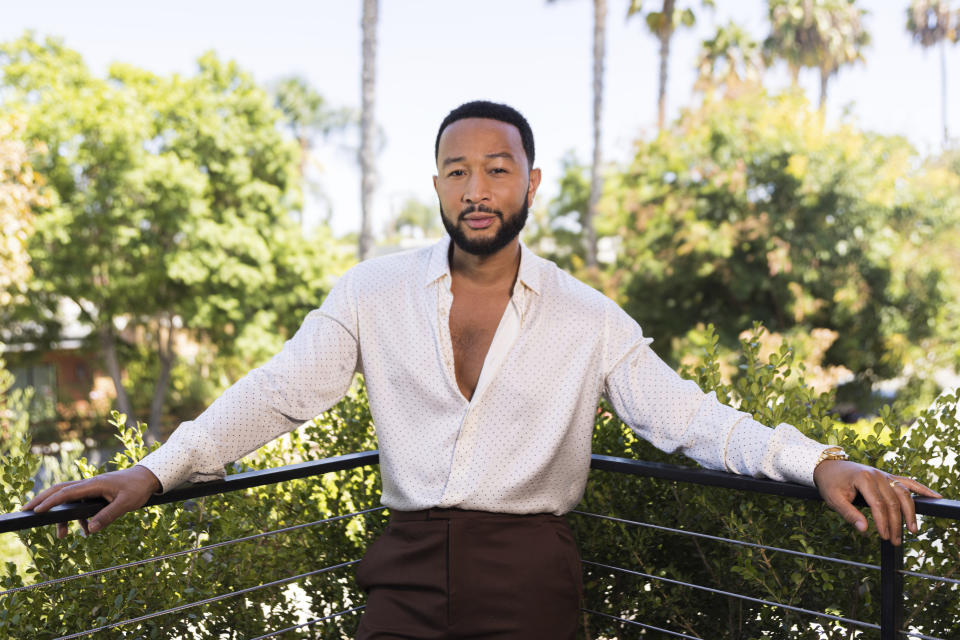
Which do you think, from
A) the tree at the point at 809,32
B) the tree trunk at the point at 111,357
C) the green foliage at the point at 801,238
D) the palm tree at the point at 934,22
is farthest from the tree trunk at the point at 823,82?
the tree trunk at the point at 111,357

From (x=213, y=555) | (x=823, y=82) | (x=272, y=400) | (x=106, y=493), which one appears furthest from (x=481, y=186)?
(x=823, y=82)

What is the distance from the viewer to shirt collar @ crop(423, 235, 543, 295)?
2.50 m

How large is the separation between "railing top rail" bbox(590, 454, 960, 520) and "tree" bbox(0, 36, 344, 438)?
23382 millimetres

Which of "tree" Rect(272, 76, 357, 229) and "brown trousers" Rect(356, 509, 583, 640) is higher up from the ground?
"tree" Rect(272, 76, 357, 229)

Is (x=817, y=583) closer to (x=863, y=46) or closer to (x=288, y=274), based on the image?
(x=288, y=274)

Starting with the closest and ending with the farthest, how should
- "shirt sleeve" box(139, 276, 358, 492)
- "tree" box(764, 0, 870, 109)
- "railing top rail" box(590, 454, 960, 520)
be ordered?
"railing top rail" box(590, 454, 960, 520) → "shirt sleeve" box(139, 276, 358, 492) → "tree" box(764, 0, 870, 109)

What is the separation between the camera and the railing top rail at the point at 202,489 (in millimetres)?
1985

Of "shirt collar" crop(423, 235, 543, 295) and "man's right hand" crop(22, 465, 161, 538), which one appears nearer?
"man's right hand" crop(22, 465, 161, 538)

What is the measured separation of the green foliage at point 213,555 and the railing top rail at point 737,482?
1.14 metres

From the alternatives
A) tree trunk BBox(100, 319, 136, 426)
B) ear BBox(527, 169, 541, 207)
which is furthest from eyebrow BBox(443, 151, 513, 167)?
tree trunk BBox(100, 319, 136, 426)

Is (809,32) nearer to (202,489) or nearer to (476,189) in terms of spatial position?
(476,189)

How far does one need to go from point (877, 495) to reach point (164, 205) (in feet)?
81.3

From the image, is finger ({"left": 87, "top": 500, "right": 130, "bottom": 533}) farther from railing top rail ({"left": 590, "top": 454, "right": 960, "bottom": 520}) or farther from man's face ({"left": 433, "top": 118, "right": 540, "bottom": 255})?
railing top rail ({"left": 590, "top": 454, "right": 960, "bottom": 520})

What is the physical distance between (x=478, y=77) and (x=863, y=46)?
4918 centimetres
